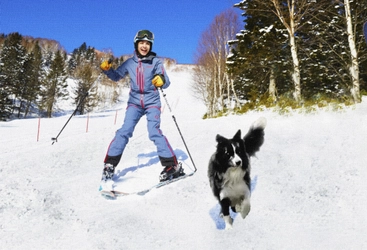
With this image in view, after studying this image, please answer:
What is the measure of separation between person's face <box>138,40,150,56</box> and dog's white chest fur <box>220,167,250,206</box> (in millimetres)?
2571

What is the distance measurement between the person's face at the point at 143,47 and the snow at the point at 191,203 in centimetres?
211

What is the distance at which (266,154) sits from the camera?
5328mm

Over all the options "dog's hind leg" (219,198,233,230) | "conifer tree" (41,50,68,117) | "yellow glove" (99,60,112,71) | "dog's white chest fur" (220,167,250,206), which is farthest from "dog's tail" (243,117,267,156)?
"conifer tree" (41,50,68,117)

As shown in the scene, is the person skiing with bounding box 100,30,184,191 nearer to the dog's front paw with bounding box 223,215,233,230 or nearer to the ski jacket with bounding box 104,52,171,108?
the ski jacket with bounding box 104,52,171,108

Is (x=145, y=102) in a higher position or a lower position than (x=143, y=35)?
lower

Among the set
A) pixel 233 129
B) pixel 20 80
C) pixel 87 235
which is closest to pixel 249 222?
pixel 87 235

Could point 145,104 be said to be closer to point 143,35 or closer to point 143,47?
point 143,47

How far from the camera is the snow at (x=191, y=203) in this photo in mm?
2857

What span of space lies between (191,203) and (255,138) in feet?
4.25

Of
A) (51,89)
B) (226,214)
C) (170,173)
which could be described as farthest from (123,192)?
(51,89)

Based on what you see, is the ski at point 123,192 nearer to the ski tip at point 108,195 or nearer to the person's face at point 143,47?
the ski tip at point 108,195

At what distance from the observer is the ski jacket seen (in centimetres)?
460

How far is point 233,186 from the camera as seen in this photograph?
3.16 m

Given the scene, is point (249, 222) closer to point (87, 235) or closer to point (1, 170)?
point (87, 235)
